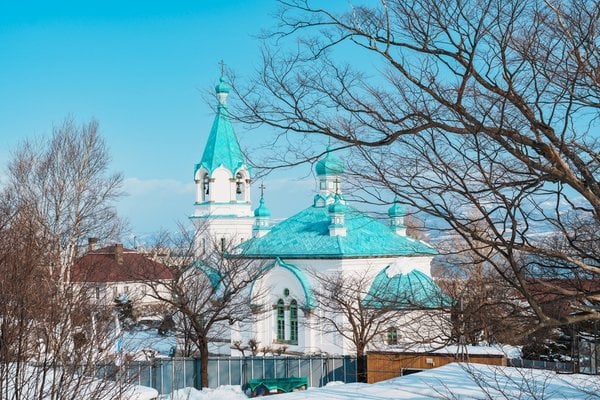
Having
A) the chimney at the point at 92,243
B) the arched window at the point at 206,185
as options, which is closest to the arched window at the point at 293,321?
the arched window at the point at 206,185

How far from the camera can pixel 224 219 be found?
35375 mm

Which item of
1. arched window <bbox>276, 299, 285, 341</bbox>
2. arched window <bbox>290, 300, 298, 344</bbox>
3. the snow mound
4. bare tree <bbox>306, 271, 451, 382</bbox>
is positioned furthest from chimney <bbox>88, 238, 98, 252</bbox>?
arched window <bbox>290, 300, 298, 344</bbox>

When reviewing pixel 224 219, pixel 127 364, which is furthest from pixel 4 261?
pixel 224 219

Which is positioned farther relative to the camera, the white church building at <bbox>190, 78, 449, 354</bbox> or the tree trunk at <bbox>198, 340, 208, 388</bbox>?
the white church building at <bbox>190, 78, 449, 354</bbox>

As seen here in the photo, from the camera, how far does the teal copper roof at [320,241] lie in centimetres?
2898

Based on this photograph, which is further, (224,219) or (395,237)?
(224,219)

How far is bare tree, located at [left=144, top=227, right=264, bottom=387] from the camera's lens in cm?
2067

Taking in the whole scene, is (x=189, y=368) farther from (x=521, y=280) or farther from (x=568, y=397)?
(x=521, y=280)

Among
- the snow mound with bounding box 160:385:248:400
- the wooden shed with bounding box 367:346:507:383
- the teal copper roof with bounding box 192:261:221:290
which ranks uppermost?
the teal copper roof with bounding box 192:261:221:290

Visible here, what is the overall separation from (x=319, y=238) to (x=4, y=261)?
24099mm

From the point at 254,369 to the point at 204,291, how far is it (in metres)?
5.88

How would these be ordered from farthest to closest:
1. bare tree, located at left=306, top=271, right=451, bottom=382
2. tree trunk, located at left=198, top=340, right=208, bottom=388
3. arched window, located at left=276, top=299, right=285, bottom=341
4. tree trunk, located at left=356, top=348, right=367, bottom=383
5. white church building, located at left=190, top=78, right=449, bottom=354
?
arched window, located at left=276, top=299, right=285, bottom=341, white church building, located at left=190, top=78, right=449, bottom=354, tree trunk, located at left=356, top=348, right=367, bottom=383, tree trunk, located at left=198, top=340, right=208, bottom=388, bare tree, located at left=306, top=271, right=451, bottom=382

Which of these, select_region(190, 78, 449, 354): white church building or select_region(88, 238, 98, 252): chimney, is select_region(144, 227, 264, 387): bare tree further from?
select_region(88, 238, 98, 252): chimney

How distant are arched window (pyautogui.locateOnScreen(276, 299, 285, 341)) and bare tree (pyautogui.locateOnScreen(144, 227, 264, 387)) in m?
1.23
